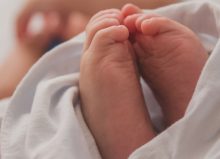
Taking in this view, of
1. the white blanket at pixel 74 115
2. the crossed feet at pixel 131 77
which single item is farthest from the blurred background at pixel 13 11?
the crossed feet at pixel 131 77

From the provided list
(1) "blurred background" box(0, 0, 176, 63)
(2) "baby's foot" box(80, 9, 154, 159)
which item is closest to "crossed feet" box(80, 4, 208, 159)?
(2) "baby's foot" box(80, 9, 154, 159)

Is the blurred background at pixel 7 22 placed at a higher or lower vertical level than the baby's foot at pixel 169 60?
lower

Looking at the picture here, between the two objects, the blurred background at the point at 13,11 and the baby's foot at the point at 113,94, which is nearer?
the baby's foot at the point at 113,94

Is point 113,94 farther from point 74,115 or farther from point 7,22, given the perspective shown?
point 7,22

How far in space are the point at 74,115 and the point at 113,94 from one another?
0.22 ft

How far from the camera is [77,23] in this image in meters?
0.96

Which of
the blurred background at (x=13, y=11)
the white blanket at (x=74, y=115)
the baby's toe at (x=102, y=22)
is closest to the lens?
the white blanket at (x=74, y=115)

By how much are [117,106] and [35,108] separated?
0.42 ft

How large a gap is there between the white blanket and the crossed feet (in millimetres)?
28

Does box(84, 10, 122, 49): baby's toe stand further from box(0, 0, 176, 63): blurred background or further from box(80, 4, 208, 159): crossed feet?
box(0, 0, 176, 63): blurred background

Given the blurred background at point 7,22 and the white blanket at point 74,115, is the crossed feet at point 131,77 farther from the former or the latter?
the blurred background at point 7,22

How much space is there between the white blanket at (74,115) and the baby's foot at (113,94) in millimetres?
25

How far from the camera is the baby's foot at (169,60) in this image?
58cm

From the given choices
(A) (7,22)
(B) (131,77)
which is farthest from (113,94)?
(A) (7,22)
